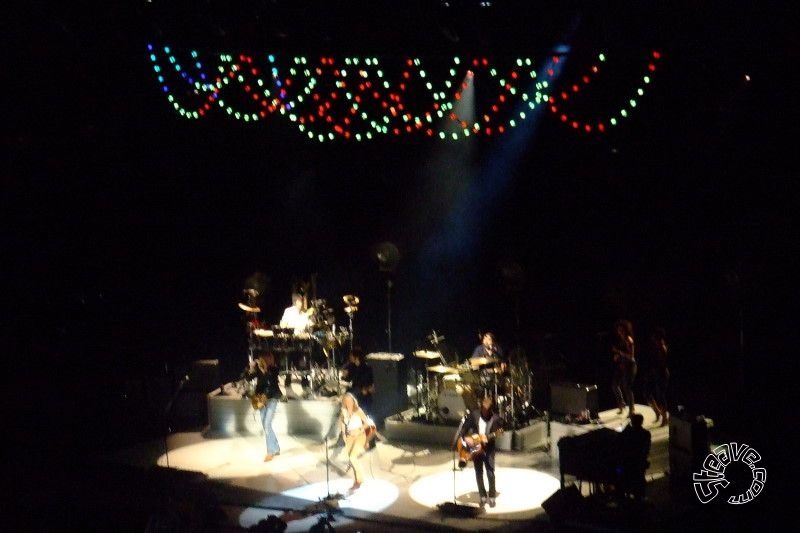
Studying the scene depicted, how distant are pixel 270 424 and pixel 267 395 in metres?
0.47

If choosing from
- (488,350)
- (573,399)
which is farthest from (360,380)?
(573,399)

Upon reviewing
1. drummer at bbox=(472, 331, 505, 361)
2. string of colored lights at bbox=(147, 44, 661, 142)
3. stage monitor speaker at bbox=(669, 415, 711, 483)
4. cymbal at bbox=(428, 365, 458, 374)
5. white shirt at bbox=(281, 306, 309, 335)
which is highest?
string of colored lights at bbox=(147, 44, 661, 142)

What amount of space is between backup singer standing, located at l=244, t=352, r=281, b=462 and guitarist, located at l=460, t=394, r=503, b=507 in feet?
12.1

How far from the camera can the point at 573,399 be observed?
1195 centimetres

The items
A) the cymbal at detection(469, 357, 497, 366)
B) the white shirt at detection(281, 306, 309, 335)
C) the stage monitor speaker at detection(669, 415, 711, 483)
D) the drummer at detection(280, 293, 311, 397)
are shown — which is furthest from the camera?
the white shirt at detection(281, 306, 309, 335)

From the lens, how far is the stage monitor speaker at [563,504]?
8.47m

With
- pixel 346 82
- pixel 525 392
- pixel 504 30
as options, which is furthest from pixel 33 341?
pixel 504 30

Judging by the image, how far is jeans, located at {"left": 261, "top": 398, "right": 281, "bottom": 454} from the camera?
1205cm

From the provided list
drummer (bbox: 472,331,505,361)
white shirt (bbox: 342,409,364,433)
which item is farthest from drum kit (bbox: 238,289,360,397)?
white shirt (bbox: 342,409,364,433)

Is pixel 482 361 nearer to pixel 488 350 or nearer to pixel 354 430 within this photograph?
pixel 488 350

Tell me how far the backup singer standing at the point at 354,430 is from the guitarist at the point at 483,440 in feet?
4.78

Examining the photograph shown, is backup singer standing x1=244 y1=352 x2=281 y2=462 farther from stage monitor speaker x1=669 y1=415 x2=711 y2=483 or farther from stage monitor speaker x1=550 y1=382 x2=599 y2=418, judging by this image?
stage monitor speaker x1=669 y1=415 x2=711 y2=483

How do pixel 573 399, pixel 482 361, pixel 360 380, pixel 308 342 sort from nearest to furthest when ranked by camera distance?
1. pixel 482 361
2. pixel 573 399
3. pixel 360 380
4. pixel 308 342

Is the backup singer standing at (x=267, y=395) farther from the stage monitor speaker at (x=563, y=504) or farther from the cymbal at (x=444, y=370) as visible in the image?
the stage monitor speaker at (x=563, y=504)
